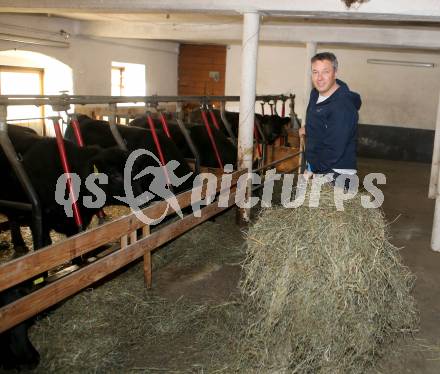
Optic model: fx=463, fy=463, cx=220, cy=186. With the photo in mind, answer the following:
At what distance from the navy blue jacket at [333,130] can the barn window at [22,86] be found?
250 inches

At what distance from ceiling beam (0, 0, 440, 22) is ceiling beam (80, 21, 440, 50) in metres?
2.90

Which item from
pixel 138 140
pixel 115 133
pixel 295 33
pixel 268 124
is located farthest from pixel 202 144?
pixel 295 33

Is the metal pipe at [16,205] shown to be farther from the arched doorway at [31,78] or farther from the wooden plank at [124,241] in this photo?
the arched doorway at [31,78]

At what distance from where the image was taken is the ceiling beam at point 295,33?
7.93 m

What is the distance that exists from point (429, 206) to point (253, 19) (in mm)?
4217

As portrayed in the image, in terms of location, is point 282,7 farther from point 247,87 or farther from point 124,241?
point 124,241

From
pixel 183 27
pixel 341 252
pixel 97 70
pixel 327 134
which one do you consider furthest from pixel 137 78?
pixel 341 252

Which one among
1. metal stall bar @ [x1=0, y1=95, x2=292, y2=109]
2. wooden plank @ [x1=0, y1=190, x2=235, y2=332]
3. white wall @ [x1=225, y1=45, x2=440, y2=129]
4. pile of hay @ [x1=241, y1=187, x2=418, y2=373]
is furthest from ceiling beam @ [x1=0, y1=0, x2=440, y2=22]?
white wall @ [x1=225, y1=45, x2=440, y2=129]

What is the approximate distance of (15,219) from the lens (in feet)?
13.0

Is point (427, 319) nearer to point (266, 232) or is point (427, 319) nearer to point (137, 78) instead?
point (266, 232)

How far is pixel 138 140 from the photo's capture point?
5004mm

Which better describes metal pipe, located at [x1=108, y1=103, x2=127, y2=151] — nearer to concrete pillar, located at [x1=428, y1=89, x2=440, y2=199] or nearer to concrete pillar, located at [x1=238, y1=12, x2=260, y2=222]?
concrete pillar, located at [x1=238, y1=12, x2=260, y2=222]

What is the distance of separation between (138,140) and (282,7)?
2.20 meters

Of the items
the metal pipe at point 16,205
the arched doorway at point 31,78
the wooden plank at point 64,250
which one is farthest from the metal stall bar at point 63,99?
the arched doorway at point 31,78
